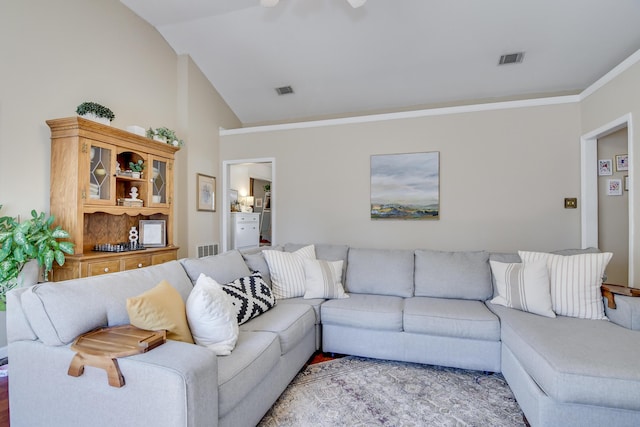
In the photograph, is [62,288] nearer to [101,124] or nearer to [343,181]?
[101,124]

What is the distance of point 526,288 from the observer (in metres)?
2.24

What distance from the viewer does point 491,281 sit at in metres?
2.60

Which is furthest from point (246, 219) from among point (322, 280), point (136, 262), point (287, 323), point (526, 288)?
point (526, 288)

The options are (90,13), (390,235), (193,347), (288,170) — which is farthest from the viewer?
(288,170)

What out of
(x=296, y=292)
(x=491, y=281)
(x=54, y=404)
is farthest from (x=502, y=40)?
(x=54, y=404)

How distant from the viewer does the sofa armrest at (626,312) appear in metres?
1.88

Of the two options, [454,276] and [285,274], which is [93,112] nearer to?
[285,274]

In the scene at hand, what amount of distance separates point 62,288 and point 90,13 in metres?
3.25

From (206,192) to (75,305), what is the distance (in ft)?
11.5

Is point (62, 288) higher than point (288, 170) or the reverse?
the reverse

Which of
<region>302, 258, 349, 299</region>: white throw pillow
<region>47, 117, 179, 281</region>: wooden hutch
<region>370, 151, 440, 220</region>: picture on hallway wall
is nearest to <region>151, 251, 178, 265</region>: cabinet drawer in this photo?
<region>47, 117, 179, 281</region>: wooden hutch

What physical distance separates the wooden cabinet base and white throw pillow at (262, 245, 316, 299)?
145 cm

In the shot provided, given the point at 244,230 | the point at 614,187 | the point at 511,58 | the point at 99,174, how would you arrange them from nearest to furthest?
the point at 99,174 → the point at 614,187 → the point at 511,58 → the point at 244,230

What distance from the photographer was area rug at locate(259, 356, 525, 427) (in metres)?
1.75
